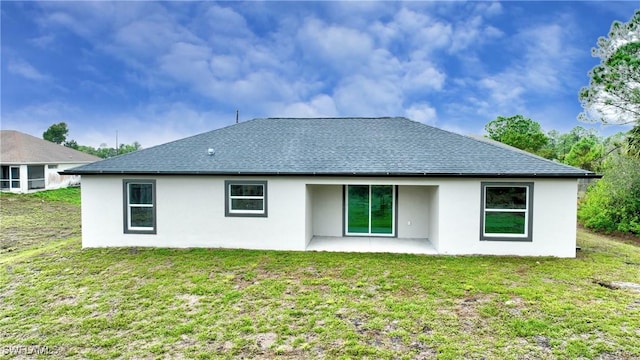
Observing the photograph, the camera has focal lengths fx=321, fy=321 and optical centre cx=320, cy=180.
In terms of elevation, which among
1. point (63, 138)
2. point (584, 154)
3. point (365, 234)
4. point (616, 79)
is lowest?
point (365, 234)

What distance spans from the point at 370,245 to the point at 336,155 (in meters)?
3.13

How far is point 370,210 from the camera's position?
450 inches

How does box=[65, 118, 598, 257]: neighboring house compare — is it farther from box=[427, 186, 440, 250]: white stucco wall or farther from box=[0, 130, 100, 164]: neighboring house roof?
box=[0, 130, 100, 164]: neighboring house roof

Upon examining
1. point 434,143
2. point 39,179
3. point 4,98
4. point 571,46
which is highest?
point 571,46

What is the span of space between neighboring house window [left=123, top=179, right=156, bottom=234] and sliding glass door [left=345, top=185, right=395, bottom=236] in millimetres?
6447

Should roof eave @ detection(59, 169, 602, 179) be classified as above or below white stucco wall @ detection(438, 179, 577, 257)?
above

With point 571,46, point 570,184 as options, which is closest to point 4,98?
point 570,184

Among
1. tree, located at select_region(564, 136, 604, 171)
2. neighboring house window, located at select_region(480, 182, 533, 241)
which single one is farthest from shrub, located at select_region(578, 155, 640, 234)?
tree, located at select_region(564, 136, 604, 171)

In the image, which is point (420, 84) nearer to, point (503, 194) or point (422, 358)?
point (503, 194)

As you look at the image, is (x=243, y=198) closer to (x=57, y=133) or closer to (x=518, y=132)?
(x=518, y=132)

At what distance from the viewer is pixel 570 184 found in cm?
903

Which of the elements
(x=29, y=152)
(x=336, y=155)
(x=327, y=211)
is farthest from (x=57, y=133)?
(x=336, y=155)

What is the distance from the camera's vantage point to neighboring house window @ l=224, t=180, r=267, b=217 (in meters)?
10.0

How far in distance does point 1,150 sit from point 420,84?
116ft
